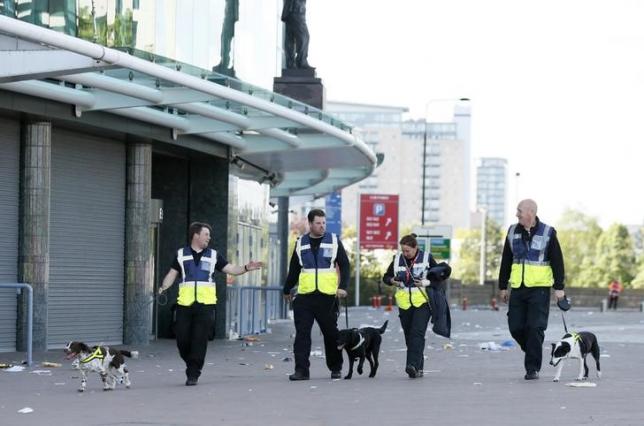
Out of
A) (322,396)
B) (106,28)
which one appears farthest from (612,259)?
(322,396)

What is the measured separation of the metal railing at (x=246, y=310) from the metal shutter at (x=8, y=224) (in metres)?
6.55

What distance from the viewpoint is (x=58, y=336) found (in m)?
23.2

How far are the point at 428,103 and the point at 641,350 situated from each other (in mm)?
49474

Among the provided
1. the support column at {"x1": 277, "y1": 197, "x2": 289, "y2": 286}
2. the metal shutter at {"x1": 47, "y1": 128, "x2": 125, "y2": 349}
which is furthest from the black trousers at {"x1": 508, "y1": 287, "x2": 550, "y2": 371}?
the support column at {"x1": 277, "y1": 197, "x2": 289, "y2": 286}

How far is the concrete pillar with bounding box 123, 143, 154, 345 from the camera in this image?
81.4ft

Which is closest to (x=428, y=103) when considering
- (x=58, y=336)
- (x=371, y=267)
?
(x=371, y=267)

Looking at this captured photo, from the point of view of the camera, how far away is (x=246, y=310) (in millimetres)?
29906

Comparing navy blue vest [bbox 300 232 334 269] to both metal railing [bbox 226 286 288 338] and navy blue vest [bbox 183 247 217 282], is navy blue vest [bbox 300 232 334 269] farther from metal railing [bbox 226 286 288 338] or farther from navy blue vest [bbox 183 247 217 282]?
metal railing [bbox 226 286 288 338]

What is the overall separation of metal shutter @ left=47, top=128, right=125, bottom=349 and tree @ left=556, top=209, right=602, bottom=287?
4017 inches

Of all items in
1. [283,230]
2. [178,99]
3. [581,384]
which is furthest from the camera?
[283,230]

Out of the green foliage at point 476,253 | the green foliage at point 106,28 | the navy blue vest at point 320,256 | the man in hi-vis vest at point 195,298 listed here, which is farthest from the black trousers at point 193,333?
the green foliage at point 476,253

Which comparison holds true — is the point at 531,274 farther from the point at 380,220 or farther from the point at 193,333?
the point at 380,220

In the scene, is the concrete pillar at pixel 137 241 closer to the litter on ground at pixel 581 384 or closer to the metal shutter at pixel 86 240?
the metal shutter at pixel 86 240

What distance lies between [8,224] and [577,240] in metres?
110
